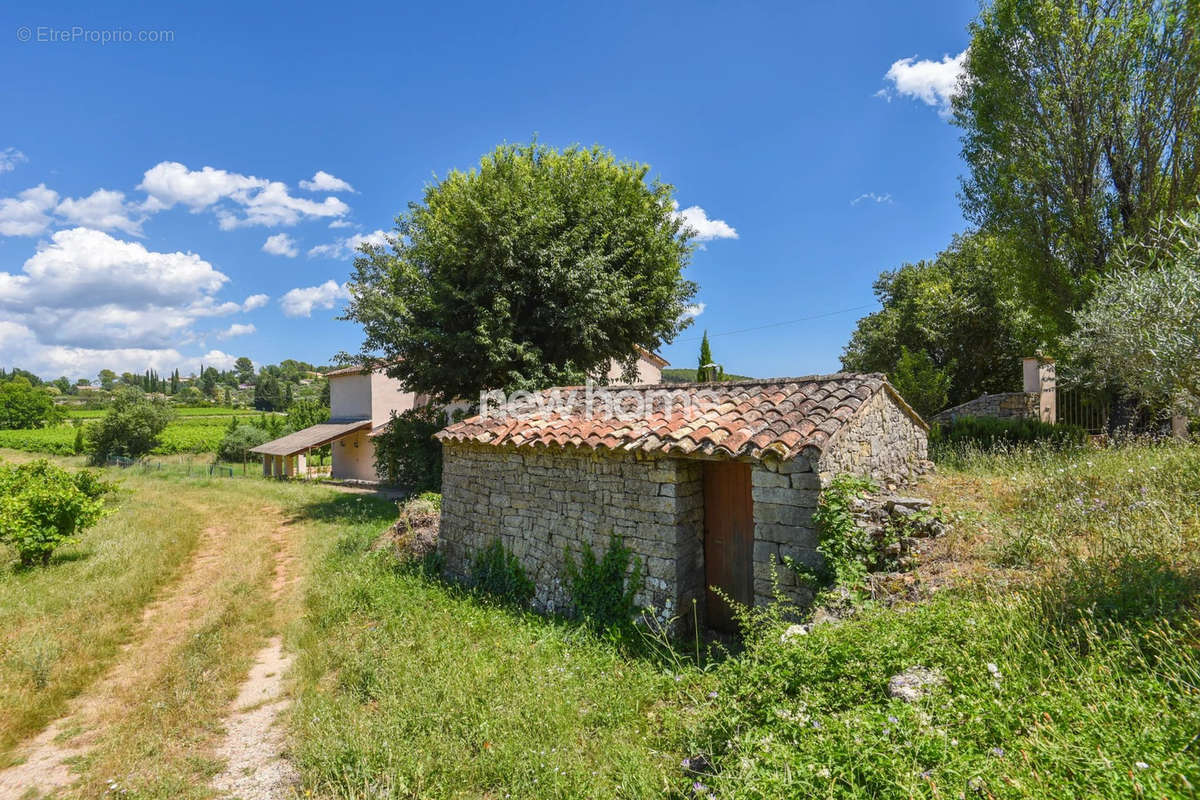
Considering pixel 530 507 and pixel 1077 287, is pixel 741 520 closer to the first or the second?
pixel 530 507

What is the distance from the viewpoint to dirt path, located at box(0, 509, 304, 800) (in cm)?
456

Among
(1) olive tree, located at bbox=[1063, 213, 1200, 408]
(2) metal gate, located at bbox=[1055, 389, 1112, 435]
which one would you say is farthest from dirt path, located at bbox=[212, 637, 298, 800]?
(2) metal gate, located at bbox=[1055, 389, 1112, 435]

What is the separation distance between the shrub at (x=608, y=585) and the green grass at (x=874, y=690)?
46 centimetres

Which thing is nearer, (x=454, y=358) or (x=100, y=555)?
(x=100, y=555)

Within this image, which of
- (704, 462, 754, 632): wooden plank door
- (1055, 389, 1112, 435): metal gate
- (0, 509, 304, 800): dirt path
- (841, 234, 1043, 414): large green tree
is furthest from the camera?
(841, 234, 1043, 414): large green tree

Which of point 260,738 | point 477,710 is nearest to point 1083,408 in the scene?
point 477,710

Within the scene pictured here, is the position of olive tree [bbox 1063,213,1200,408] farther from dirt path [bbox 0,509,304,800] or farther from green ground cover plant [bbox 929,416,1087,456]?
dirt path [bbox 0,509,304,800]

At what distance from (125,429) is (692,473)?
3869cm

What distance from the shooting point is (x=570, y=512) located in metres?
7.38

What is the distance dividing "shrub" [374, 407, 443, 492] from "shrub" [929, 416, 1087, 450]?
1289cm

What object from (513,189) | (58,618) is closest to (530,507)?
(58,618)

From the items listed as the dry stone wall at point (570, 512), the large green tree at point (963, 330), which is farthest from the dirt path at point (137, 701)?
the large green tree at point (963, 330)

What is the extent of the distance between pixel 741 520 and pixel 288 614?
7.41 m

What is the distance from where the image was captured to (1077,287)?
1188 cm
